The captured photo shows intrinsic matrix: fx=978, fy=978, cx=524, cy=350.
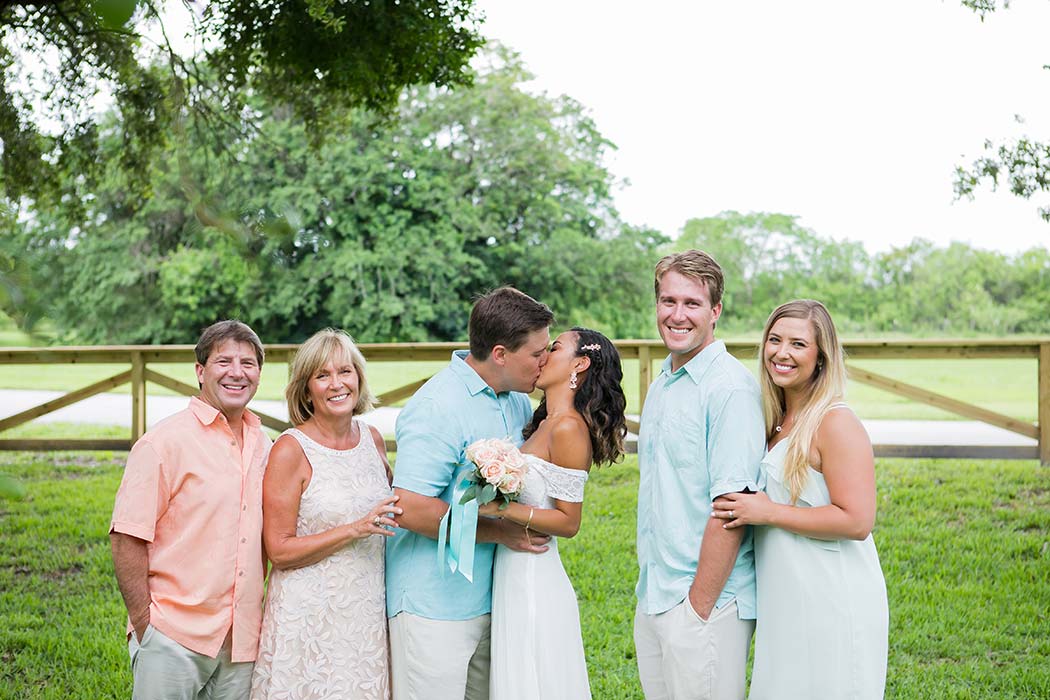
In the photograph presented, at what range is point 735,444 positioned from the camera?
2848mm

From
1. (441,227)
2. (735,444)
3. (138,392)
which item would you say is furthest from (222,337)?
(441,227)

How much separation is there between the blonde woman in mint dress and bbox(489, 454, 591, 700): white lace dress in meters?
0.58

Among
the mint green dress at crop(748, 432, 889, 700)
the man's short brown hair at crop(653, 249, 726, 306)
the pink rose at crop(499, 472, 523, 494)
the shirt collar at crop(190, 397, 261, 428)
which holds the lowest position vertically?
the mint green dress at crop(748, 432, 889, 700)

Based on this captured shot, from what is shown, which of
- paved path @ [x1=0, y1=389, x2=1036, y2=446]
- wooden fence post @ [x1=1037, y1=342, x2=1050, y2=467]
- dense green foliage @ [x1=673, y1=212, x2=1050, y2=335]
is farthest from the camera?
dense green foliage @ [x1=673, y1=212, x2=1050, y2=335]

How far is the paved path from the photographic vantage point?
10852 mm

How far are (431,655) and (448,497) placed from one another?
19.4 inches

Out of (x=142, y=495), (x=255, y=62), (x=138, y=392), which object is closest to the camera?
(x=142, y=495)

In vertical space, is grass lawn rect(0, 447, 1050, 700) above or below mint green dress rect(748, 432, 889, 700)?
below

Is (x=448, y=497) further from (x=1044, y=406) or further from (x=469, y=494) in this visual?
(x=1044, y=406)

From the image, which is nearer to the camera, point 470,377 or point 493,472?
point 493,472

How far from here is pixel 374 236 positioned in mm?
26562

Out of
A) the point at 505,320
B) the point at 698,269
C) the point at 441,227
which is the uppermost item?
the point at 441,227

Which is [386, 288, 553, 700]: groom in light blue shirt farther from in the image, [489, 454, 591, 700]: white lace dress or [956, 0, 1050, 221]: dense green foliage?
[956, 0, 1050, 221]: dense green foliage

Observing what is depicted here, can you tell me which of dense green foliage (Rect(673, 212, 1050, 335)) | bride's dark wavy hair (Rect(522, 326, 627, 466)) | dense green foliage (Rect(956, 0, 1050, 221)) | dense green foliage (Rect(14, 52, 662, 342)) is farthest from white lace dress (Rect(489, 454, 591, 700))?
dense green foliage (Rect(673, 212, 1050, 335))
